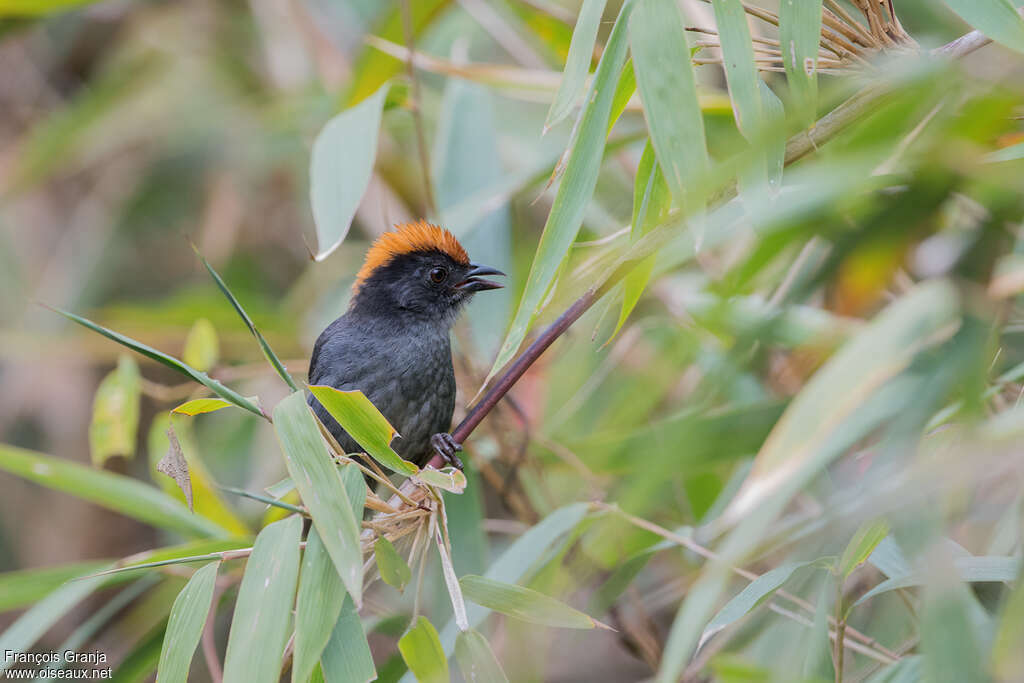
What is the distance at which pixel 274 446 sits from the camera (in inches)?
178

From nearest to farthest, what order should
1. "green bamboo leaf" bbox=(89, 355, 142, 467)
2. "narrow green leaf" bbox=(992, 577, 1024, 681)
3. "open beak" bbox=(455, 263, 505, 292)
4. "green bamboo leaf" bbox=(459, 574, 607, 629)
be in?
"narrow green leaf" bbox=(992, 577, 1024, 681) < "green bamboo leaf" bbox=(459, 574, 607, 629) < "green bamboo leaf" bbox=(89, 355, 142, 467) < "open beak" bbox=(455, 263, 505, 292)

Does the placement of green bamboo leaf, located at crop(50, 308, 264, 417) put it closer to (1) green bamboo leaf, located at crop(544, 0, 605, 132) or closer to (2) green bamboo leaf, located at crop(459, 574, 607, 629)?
(2) green bamboo leaf, located at crop(459, 574, 607, 629)

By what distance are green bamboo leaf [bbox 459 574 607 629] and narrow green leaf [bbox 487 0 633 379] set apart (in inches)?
18.1

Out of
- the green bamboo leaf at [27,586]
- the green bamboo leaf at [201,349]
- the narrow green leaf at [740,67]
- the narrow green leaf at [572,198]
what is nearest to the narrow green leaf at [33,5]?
the green bamboo leaf at [201,349]

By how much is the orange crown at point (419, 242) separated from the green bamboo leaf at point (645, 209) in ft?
A: 4.32

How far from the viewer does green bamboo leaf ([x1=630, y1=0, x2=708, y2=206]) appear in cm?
160

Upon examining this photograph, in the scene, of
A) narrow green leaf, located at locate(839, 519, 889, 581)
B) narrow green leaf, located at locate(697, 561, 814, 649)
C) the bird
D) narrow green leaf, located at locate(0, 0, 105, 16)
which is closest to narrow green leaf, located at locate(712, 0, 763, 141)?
narrow green leaf, located at locate(839, 519, 889, 581)

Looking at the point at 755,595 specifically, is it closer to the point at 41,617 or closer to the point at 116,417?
the point at 41,617

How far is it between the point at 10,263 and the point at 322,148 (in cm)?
369

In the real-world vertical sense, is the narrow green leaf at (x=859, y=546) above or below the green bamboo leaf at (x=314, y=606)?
below

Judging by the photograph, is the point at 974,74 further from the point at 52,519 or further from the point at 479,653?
the point at 52,519

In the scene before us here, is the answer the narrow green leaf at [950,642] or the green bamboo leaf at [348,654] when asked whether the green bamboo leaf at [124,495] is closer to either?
the green bamboo leaf at [348,654]

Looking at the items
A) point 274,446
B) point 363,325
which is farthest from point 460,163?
point 274,446

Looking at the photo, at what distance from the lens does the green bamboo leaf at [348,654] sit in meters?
1.79
